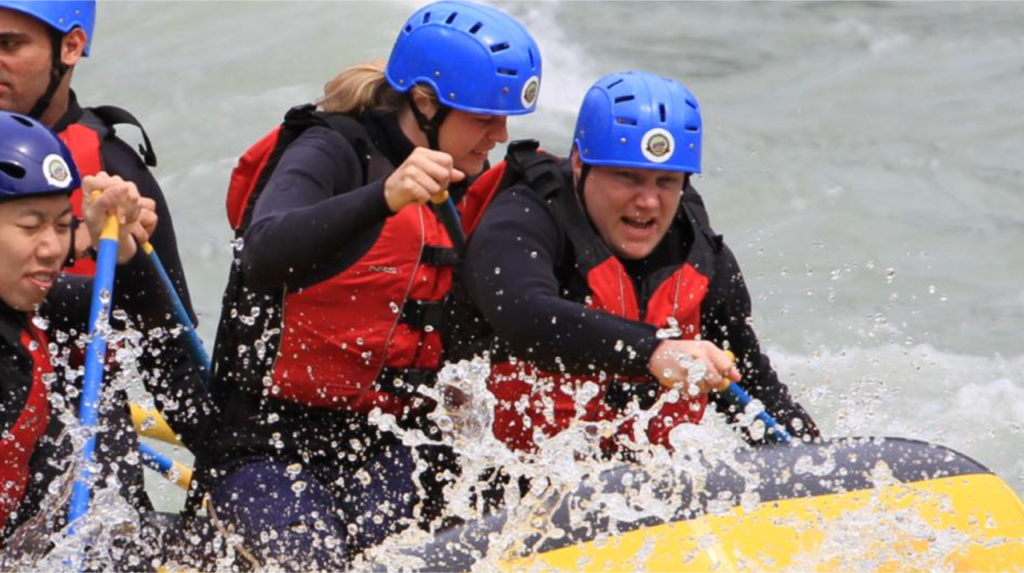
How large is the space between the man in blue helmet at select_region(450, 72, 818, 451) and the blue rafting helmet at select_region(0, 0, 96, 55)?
1.13m

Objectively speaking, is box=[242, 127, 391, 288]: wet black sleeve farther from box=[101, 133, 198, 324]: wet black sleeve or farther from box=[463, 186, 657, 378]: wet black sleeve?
box=[101, 133, 198, 324]: wet black sleeve

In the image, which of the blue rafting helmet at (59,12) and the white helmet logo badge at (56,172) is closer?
the white helmet logo badge at (56,172)

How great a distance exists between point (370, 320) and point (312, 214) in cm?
34

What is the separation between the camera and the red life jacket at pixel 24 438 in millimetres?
3621

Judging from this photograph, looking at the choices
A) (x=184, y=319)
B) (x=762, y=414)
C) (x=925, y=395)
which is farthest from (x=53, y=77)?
(x=925, y=395)

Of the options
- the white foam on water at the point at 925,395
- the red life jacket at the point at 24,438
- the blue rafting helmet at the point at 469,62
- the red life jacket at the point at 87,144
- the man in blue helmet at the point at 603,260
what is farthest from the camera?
the white foam on water at the point at 925,395

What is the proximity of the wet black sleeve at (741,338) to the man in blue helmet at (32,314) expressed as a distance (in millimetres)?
1267

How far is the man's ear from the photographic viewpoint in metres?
4.46

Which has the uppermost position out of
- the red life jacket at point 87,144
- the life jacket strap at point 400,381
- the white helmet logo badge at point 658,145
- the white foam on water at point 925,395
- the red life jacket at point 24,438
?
the white helmet logo badge at point 658,145

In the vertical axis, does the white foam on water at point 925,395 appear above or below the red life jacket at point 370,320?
below

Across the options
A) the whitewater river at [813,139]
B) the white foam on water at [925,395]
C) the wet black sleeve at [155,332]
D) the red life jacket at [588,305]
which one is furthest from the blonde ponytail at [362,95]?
the white foam on water at [925,395]

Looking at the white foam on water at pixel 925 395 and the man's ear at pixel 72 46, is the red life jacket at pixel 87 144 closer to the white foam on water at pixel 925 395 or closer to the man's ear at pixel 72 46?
the man's ear at pixel 72 46

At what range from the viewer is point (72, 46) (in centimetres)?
450

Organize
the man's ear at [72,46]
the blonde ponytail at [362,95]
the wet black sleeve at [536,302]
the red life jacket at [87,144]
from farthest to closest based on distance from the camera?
the man's ear at [72,46] → the red life jacket at [87,144] → the blonde ponytail at [362,95] → the wet black sleeve at [536,302]
